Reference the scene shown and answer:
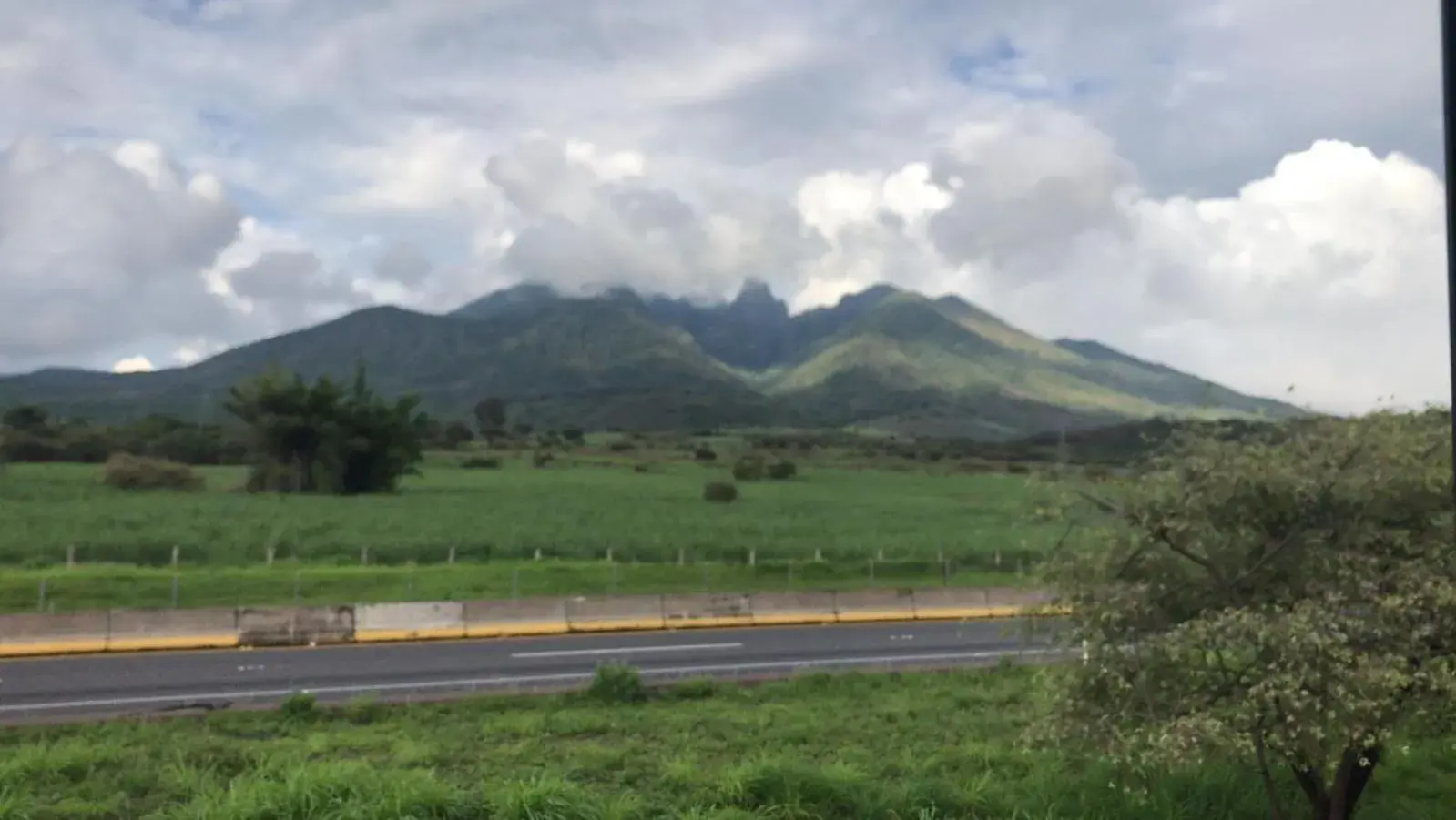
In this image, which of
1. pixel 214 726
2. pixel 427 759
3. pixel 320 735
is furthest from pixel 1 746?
pixel 427 759

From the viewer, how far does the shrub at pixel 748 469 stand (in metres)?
75.2

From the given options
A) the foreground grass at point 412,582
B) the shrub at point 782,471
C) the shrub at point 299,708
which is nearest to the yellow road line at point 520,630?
the foreground grass at point 412,582

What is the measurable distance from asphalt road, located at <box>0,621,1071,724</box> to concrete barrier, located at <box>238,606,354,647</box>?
23.1 inches

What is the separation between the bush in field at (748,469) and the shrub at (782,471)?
666mm

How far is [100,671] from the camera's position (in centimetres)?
1830

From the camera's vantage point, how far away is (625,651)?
2172cm

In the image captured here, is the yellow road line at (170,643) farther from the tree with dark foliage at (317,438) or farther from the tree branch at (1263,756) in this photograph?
the tree with dark foliage at (317,438)

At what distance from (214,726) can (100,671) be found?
5.84 m

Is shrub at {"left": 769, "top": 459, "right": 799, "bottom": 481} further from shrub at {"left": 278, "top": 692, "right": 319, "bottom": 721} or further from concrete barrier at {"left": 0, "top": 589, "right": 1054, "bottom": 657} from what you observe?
shrub at {"left": 278, "top": 692, "right": 319, "bottom": 721}

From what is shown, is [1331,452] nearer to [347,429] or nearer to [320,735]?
[320,735]

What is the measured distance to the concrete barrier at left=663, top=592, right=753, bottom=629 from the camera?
998 inches

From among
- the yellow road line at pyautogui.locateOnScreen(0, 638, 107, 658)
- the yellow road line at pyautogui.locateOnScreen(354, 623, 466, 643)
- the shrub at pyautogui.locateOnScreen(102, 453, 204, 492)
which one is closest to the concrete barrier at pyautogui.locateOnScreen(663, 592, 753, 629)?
the yellow road line at pyautogui.locateOnScreen(354, 623, 466, 643)

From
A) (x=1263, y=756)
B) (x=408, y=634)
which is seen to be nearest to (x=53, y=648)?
(x=408, y=634)

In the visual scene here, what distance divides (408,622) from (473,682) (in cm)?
557
